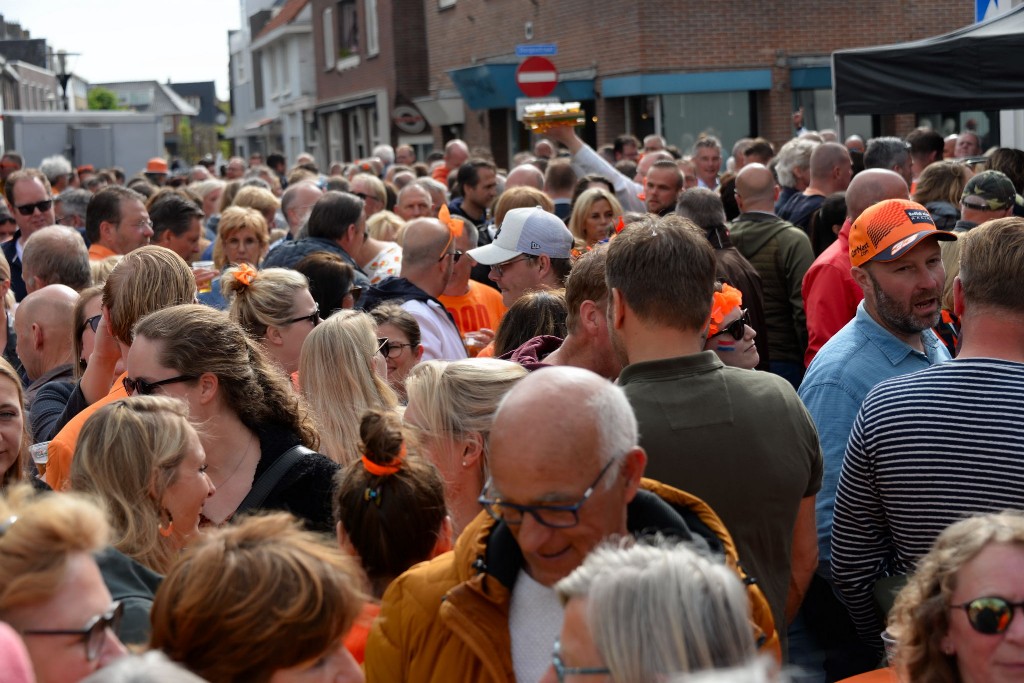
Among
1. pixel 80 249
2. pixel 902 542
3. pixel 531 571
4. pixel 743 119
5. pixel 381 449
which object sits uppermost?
pixel 743 119

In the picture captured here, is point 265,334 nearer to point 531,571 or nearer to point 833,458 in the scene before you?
point 833,458

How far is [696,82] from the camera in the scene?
826 inches

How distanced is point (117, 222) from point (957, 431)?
20.1ft

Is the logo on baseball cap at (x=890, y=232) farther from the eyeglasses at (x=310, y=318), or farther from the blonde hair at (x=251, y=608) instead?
the blonde hair at (x=251, y=608)

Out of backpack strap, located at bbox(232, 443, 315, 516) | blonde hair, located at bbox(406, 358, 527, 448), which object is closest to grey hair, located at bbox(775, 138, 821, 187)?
blonde hair, located at bbox(406, 358, 527, 448)

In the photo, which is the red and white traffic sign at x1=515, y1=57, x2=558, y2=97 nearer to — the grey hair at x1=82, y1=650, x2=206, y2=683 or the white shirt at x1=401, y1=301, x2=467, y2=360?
the white shirt at x1=401, y1=301, x2=467, y2=360

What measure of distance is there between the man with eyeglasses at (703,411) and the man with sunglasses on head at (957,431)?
0.94 ft

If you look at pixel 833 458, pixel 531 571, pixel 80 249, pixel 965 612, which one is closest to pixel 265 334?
pixel 80 249

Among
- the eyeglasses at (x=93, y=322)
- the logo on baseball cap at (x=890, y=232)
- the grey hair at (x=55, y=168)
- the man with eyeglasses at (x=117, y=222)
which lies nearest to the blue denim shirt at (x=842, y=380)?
the logo on baseball cap at (x=890, y=232)

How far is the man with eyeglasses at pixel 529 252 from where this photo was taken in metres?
6.08

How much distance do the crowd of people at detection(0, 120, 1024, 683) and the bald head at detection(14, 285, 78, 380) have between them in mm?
12

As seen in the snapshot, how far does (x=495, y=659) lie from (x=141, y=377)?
1.88 meters

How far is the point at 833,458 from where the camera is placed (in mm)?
3943

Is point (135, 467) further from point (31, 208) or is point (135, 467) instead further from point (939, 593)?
point (31, 208)
